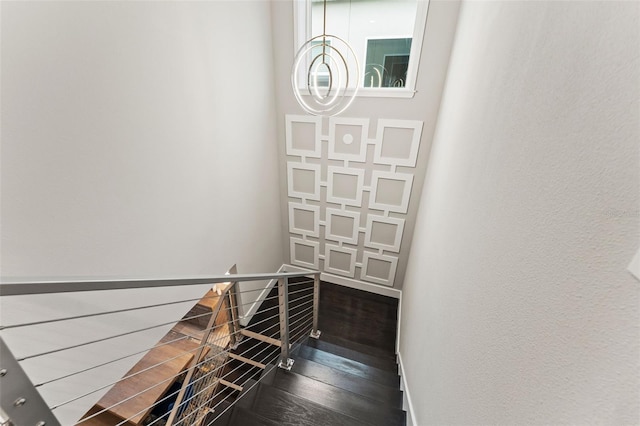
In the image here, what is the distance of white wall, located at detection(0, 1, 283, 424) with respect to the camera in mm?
1022

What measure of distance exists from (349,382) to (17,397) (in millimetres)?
2079

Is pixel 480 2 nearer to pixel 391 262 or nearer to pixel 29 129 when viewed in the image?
pixel 29 129

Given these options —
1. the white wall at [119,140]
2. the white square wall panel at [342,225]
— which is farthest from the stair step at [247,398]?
the white square wall panel at [342,225]

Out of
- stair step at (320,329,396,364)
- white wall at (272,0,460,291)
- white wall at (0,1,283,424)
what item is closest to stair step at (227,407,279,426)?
white wall at (0,1,283,424)

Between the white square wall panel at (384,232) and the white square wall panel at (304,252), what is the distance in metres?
0.80

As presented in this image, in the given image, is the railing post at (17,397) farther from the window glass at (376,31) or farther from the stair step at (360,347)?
the window glass at (376,31)

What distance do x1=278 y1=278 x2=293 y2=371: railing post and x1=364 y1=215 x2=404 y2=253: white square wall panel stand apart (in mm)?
1658

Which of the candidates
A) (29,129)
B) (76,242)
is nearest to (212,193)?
(76,242)

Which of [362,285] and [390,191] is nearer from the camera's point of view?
[390,191]

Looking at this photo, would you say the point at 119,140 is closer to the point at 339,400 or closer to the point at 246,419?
the point at 246,419

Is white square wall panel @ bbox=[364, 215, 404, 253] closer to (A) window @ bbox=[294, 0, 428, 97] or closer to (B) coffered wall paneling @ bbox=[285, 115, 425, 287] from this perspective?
(B) coffered wall paneling @ bbox=[285, 115, 425, 287]

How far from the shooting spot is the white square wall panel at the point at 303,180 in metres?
3.21

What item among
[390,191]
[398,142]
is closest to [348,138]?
[398,142]

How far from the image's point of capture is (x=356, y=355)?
2.68m
